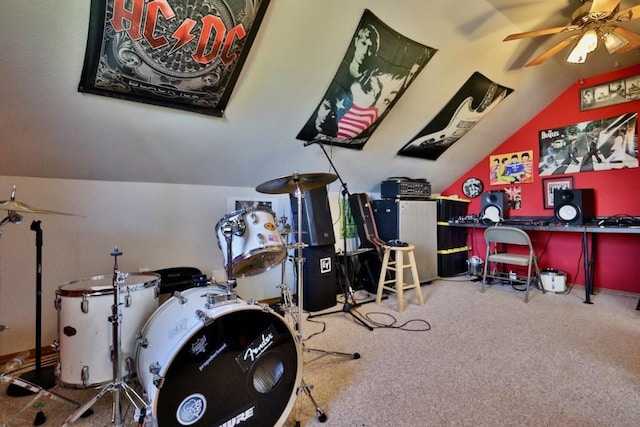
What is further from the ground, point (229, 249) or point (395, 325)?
point (229, 249)

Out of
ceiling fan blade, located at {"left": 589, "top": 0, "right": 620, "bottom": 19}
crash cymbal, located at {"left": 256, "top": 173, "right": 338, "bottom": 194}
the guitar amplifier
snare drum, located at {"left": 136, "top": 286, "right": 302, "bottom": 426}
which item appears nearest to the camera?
snare drum, located at {"left": 136, "top": 286, "right": 302, "bottom": 426}

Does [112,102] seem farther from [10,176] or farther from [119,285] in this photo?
[119,285]

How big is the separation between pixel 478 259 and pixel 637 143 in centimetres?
210

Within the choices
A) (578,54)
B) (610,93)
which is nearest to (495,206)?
(610,93)

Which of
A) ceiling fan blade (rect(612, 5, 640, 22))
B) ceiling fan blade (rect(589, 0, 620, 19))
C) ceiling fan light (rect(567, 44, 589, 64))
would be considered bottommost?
ceiling fan light (rect(567, 44, 589, 64))

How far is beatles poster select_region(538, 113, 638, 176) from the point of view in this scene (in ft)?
10.6

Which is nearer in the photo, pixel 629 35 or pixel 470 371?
pixel 470 371

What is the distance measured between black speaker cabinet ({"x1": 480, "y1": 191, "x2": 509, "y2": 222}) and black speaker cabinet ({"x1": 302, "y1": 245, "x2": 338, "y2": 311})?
2.42 meters

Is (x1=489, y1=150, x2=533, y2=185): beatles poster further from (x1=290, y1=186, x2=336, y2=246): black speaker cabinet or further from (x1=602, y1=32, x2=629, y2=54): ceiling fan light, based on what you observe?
(x1=290, y1=186, x2=336, y2=246): black speaker cabinet

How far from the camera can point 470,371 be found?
5.74 ft

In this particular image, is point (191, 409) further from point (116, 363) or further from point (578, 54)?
point (578, 54)

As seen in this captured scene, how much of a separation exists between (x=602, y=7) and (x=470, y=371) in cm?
246

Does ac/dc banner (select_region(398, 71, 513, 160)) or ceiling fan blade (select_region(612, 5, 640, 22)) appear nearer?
ceiling fan blade (select_region(612, 5, 640, 22))

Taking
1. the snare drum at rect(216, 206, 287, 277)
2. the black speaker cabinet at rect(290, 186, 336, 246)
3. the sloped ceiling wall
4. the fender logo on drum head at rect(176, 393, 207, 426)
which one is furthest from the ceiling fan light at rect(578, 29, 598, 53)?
the fender logo on drum head at rect(176, 393, 207, 426)
